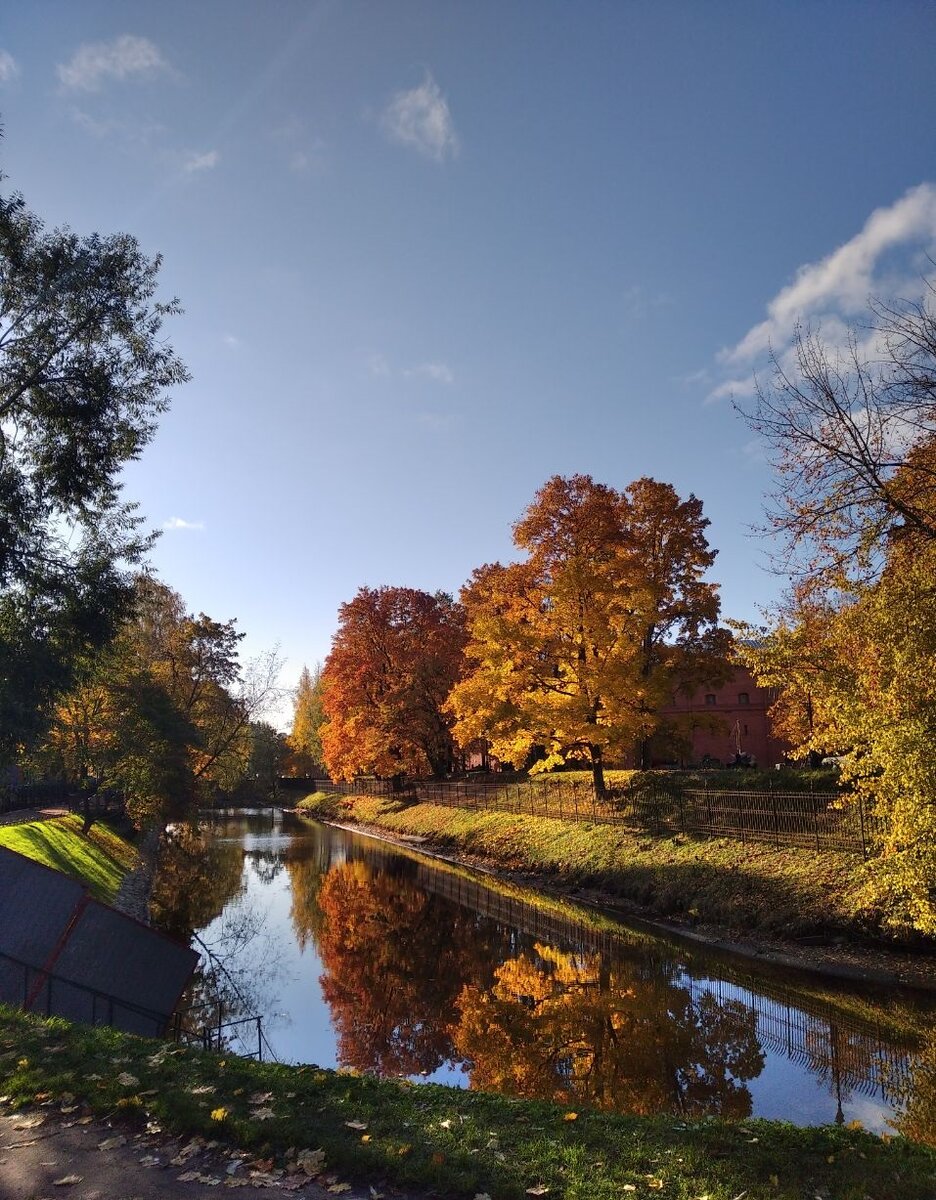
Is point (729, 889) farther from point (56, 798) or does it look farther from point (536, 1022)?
point (56, 798)

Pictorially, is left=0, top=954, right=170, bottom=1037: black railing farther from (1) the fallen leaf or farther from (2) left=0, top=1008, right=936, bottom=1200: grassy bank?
(1) the fallen leaf

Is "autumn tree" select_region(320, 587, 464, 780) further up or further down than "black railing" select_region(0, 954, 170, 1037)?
further up

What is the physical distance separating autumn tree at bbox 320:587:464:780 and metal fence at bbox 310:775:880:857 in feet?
32.4

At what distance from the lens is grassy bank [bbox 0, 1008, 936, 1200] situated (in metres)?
5.40

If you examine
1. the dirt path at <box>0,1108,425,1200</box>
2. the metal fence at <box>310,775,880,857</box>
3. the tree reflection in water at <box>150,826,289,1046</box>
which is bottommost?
the tree reflection in water at <box>150,826,289,1046</box>

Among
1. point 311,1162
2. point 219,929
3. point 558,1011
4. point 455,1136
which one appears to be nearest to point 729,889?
point 558,1011

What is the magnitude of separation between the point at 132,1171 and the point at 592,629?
23.4m

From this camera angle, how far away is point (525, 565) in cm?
3122

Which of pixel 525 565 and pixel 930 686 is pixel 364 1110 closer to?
pixel 930 686

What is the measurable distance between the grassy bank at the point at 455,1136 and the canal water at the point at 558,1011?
3061 millimetres

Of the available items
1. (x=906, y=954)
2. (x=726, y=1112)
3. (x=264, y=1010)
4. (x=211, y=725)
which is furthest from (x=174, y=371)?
(x=211, y=725)

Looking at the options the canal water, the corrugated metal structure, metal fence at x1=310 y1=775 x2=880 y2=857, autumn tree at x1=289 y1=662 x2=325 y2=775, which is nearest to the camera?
the canal water

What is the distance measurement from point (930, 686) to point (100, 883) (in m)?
22.2

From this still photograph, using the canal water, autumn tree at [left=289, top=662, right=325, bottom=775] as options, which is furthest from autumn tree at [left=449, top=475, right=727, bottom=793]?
autumn tree at [left=289, top=662, right=325, bottom=775]
